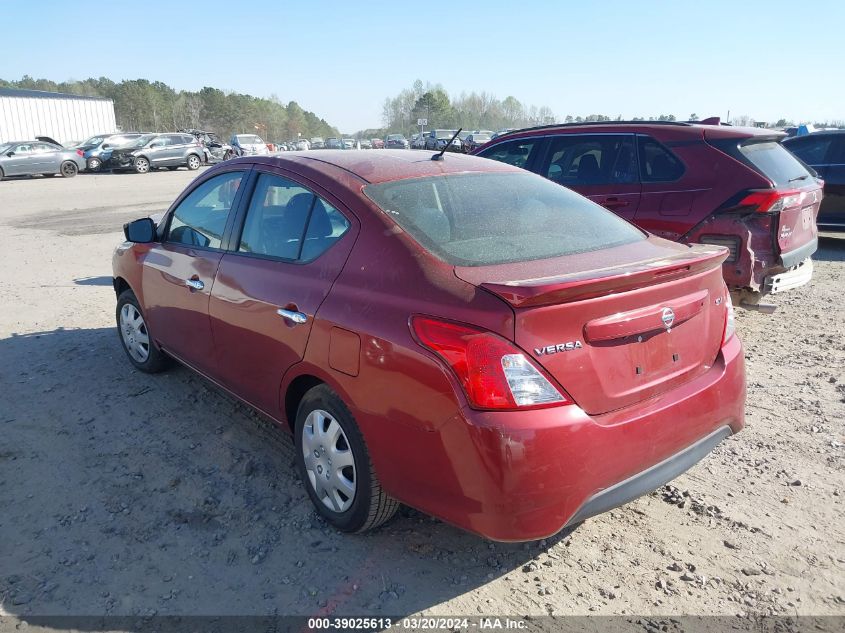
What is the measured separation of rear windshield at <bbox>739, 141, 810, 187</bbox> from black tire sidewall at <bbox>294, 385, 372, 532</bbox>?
4.39 meters

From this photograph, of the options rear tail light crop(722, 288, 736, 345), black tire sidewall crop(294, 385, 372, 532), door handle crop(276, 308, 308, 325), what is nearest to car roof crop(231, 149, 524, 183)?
door handle crop(276, 308, 308, 325)

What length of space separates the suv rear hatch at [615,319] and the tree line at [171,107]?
95.2m

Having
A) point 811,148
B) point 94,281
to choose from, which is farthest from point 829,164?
point 94,281

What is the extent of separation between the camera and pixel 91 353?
222 inches

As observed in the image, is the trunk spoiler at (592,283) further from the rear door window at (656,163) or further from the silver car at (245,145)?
the silver car at (245,145)

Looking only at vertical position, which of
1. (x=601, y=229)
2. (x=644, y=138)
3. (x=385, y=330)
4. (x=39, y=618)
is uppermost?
(x=644, y=138)

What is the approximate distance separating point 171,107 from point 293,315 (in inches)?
4006

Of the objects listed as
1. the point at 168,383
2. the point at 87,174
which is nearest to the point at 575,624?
Result: the point at 168,383

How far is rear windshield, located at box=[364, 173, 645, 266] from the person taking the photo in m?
2.86

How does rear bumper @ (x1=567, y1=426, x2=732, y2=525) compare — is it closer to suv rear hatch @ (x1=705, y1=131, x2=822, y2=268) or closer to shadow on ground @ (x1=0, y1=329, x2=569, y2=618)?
shadow on ground @ (x1=0, y1=329, x2=569, y2=618)

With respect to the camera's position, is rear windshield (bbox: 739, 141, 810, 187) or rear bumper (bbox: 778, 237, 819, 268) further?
rear windshield (bbox: 739, 141, 810, 187)

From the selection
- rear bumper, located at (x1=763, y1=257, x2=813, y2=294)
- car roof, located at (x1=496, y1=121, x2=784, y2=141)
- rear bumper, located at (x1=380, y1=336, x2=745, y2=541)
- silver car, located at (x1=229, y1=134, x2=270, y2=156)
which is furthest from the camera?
silver car, located at (x1=229, y1=134, x2=270, y2=156)

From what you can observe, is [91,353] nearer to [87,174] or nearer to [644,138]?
[644,138]

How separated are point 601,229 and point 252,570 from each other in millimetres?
2274
